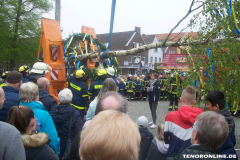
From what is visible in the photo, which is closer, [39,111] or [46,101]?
[39,111]

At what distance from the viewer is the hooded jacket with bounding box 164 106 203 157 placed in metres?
2.71

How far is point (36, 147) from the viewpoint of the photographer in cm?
216

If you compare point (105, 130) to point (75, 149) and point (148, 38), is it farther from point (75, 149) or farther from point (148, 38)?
point (148, 38)

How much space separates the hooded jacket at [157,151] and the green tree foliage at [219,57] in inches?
39.3

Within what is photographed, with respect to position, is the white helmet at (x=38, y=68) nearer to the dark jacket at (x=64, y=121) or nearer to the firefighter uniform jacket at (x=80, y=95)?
the firefighter uniform jacket at (x=80, y=95)

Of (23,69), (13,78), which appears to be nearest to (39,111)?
(13,78)

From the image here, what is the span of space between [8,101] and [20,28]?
16.8 metres

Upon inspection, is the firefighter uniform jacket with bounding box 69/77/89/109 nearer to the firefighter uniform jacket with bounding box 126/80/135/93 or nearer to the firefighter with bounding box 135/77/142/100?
the firefighter uniform jacket with bounding box 126/80/135/93

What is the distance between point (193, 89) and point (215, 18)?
1.21 metres

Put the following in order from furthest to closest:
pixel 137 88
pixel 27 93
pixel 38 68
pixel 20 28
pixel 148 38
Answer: pixel 148 38 → pixel 20 28 → pixel 137 88 → pixel 38 68 → pixel 27 93

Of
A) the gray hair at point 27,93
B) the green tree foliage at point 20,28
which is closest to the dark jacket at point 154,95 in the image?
the gray hair at point 27,93

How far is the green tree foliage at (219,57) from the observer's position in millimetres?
2992

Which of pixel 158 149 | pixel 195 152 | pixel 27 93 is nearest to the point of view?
pixel 195 152

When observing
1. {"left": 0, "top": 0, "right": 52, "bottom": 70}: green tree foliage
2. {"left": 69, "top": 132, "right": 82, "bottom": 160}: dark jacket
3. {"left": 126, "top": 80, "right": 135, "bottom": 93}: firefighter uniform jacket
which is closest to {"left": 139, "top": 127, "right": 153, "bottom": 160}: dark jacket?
{"left": 69, "top": 132, "right": 82, "bottom": 160}: dark jacket
